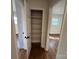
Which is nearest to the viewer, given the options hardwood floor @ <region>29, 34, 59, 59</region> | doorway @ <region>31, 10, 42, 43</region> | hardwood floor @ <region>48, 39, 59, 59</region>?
hardwood floor @ <region>48, 39, 59, 59</region>

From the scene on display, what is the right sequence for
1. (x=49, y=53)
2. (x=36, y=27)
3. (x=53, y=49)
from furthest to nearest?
(x=36, y=27) < (x=49, y=53) < (x=53, y=49)

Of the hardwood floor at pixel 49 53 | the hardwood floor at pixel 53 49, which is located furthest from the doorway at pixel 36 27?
the hardwood floor at pixel 53 49

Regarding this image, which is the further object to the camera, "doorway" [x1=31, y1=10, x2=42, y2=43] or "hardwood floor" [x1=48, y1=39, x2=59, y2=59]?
"doorway" [x1=31, y1=10, x2=42, y2=43]

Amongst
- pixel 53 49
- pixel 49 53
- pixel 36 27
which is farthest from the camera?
pixel 36 27

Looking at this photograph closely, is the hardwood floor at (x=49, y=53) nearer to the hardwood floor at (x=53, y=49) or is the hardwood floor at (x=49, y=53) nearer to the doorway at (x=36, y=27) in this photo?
the hardwood floor at (x=53, y=49)

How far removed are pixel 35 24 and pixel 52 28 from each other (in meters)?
1.58

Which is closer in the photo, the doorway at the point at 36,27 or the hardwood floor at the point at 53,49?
the hardwood floor at the point at 53,49

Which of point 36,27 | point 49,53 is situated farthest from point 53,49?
point 36,27

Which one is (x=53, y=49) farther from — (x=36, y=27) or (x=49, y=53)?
(x=36, y=27)

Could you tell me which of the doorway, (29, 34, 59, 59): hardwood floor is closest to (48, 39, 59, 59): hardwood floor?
(29, 34, 59, 59): hardwood floor

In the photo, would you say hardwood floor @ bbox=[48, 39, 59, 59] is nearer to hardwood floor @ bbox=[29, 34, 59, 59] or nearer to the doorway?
hardwood floor @ bbox=[29, 34, 59, 59]
